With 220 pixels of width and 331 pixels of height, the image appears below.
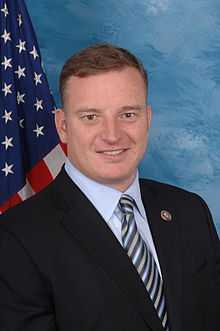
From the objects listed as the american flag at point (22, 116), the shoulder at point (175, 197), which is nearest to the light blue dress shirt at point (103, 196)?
the shoulder at point (175, 197)

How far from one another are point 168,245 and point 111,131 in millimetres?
434

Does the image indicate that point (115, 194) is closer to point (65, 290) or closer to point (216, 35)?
point (65, 290)

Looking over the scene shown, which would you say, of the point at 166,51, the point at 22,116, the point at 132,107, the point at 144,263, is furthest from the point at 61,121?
the point at 166,51

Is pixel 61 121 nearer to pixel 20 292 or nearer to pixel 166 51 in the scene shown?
pixel 20 292

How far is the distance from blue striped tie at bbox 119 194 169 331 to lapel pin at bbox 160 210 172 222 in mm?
171

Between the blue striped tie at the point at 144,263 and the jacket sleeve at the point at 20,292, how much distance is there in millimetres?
291

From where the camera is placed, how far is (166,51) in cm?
356

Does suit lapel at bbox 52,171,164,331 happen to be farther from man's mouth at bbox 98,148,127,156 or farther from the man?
man's mouth at bbox 98,148,127,156

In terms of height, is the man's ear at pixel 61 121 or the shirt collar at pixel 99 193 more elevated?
the man's ear at pixel 61 121

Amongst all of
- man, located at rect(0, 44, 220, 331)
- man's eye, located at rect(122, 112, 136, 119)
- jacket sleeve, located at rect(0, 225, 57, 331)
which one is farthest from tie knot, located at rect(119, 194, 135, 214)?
jacket sleeve, located at rect(0, 225, 57, 331)

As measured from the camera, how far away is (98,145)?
2.07m

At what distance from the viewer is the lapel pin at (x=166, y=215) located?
2.29 meters

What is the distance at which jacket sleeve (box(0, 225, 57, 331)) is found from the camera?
6.33 ft

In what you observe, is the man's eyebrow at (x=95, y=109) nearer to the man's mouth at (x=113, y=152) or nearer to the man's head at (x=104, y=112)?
the man's head at (x=104, y=112)
